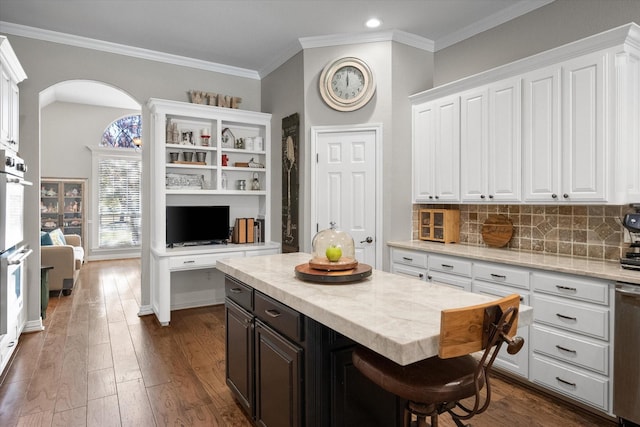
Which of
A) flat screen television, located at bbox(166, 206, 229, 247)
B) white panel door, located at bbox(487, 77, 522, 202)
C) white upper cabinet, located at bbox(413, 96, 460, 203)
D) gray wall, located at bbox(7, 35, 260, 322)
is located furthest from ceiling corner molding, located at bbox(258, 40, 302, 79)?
white panel door, located at bbox(487, 77, 522, 202)

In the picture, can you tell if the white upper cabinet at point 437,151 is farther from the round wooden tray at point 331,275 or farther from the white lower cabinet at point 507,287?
the round wooden tray at point 331,275

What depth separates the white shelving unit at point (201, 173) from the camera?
4.37 metres

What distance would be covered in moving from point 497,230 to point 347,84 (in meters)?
2.06

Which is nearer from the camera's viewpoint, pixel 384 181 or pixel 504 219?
pixel 504 219

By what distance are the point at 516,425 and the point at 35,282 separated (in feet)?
14.4

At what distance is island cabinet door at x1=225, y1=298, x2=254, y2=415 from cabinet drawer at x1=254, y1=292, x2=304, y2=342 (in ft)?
0.52

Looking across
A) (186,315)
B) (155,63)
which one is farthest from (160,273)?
(155,63)

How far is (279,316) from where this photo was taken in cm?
193

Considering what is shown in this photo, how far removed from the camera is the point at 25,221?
3.93 metres

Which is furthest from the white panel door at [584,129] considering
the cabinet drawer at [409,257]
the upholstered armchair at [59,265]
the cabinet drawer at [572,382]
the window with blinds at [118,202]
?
the window with blinds at [118,202]

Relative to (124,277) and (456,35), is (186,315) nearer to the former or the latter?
(124,277)

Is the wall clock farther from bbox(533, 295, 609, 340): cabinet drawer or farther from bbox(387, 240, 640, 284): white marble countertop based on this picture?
bbox(533, 295, 609, 340): cabinet drawer

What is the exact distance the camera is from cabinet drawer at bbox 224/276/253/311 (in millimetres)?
2281

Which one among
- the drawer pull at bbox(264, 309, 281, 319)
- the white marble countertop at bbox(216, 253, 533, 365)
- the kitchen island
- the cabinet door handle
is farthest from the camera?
the cabinet door handle
